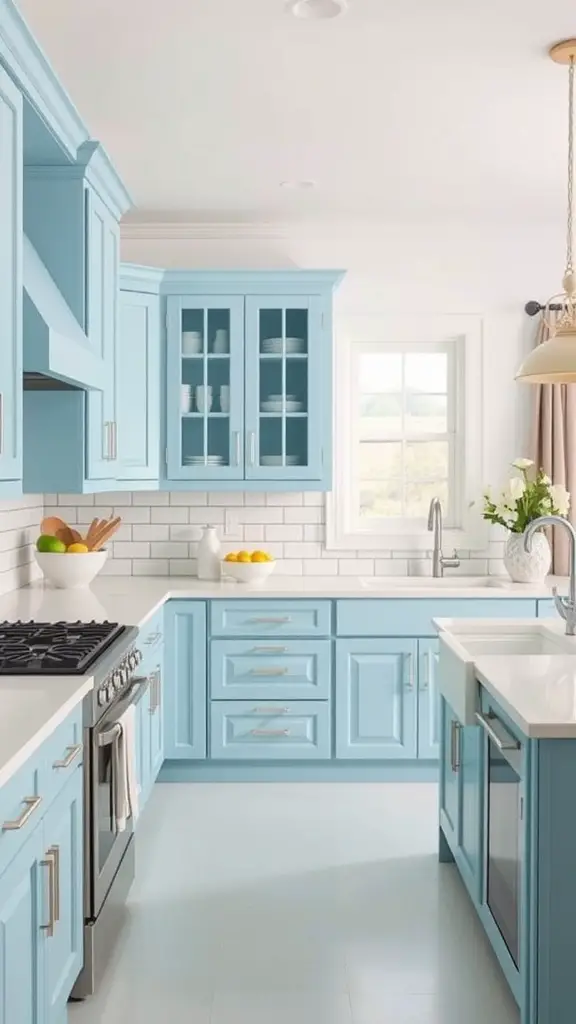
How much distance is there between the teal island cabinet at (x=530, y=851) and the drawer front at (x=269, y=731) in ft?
6.12

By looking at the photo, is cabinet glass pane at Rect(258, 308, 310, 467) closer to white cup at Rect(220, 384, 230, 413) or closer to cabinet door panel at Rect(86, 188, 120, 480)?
white cup at Rect(220, 384, 230, 413)

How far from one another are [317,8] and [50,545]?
8.59 ft

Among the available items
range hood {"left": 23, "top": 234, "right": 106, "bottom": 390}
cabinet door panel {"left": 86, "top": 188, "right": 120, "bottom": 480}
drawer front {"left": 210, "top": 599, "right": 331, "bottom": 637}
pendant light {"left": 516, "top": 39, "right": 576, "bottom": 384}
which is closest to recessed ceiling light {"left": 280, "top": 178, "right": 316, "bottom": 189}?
cabinet door panel {"left": 86, "top": 188, "right": 120, "bottom": 480}

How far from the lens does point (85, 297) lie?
12.2 feet

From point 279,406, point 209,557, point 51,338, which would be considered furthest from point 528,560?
point 51,338

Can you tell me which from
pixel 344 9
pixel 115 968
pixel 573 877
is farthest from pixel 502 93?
pixel 115 968

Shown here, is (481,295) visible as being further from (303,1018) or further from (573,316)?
(303,1018)

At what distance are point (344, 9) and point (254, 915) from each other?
9.15ft

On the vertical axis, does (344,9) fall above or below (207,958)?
above

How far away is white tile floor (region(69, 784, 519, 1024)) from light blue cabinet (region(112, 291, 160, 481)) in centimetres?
162

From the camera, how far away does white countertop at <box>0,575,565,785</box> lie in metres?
2.35

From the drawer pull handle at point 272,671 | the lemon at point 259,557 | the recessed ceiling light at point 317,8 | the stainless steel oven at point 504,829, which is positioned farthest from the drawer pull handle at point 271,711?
the recessed ceiling light at point 317,8

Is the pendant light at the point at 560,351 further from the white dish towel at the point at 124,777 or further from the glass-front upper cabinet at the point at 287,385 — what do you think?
the glass-front upper cabinet at the point at 287,385

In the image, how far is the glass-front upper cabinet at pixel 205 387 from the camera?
5.06 m
